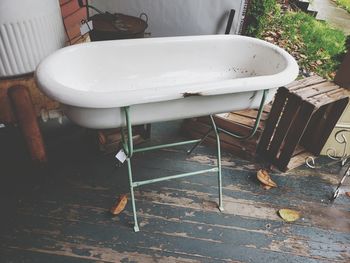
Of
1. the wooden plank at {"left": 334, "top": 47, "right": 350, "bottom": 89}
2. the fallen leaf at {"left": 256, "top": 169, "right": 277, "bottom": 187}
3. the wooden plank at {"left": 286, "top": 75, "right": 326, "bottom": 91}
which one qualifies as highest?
the wooden plank at {"left": 334, "top": 47, "right": 350, "bottom": 89}

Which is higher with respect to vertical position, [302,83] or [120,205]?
[302,83]

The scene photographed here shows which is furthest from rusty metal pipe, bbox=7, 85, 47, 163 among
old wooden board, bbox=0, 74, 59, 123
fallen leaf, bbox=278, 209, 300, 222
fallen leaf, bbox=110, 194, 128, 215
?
fallen leaf, bbox=278, 209, 300, 222

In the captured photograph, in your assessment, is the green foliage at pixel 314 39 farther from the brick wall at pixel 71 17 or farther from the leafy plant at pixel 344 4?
the brick wall at pixel 71 17

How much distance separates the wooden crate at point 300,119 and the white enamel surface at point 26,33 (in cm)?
143

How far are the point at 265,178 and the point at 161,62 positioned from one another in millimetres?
996

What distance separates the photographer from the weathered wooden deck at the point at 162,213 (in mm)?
1521

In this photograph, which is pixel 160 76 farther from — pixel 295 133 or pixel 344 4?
pixel 344 4

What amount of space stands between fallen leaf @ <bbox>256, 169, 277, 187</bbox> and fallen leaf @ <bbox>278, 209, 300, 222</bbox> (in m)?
0.19

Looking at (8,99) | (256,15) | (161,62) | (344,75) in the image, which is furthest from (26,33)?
(256,15)

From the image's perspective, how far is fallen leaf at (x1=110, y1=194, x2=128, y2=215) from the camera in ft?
5.49

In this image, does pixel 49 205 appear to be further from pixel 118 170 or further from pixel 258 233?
pixel 258 233

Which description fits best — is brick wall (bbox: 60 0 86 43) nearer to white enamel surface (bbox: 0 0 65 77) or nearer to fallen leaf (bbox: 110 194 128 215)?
white enamel surface (bbox: 0 0 65 77)

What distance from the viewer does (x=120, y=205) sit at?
1.70 meters

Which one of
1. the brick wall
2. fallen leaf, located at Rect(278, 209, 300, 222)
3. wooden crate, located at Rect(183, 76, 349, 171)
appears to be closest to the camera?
fallen leaf, located at Rect(278, 209, 300, 222)
